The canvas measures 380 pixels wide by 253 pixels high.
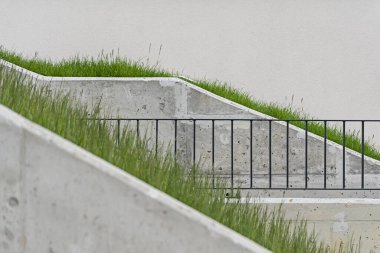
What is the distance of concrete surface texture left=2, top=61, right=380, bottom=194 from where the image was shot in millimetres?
10750

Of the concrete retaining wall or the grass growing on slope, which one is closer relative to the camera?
the grass growing on slope

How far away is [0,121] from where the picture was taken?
12.2ft

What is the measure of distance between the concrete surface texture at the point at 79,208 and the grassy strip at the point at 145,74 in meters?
7.70

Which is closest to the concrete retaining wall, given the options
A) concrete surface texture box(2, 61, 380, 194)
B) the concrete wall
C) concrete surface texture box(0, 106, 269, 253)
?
concrete surface texture box(2, 61, 380, 194)

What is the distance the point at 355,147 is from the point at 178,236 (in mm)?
8079

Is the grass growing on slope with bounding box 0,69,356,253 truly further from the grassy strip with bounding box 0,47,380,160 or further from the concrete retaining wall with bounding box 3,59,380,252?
the grassy strip with bounding box 0,47,380,160

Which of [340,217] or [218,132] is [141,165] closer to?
[340,217]

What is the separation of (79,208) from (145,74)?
7.97 metres

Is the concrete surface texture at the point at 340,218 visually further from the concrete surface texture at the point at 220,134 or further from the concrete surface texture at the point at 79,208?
the concrete surface texture at the point at 79,208

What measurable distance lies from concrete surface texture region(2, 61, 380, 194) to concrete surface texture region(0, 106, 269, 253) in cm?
686

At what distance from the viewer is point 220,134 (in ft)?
35.5

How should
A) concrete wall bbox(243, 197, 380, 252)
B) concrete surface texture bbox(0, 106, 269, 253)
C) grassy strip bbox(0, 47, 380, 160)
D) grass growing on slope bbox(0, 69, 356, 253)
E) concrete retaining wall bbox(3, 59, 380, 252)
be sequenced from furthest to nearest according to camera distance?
1. grassy strip bbox(0, 47, 380, 160)
2. concrete retaining wall bbox(3, 59, 380, 252)
3. concrete wall bbox(243, 197, 380, 252)
4. grass growing on slope bbox(0, 69, 356, 253)
5. concrete surface texture bbox(0, 106, 269, 253)

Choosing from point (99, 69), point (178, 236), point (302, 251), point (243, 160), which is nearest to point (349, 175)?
point (243, 160)

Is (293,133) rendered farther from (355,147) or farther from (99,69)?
(99,69)
